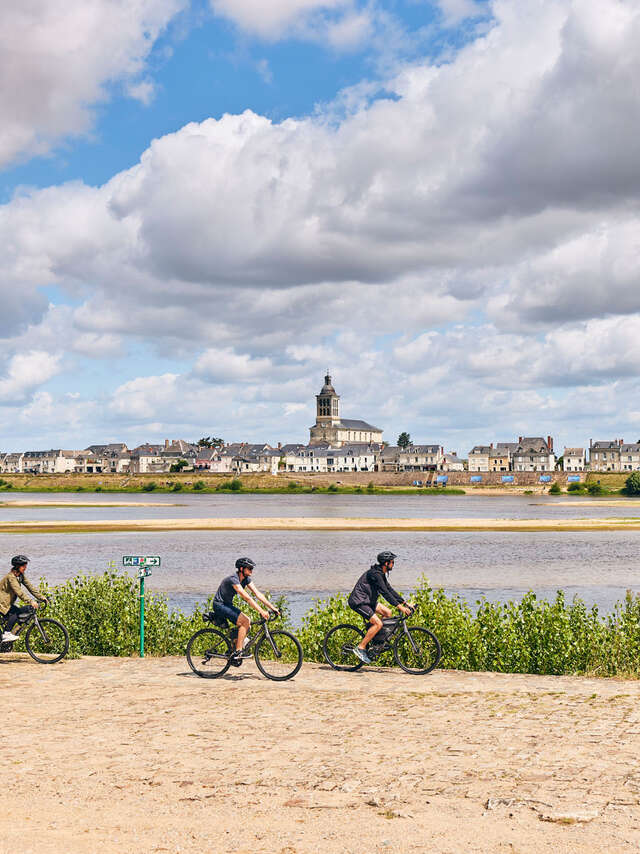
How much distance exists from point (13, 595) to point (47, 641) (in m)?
1.23

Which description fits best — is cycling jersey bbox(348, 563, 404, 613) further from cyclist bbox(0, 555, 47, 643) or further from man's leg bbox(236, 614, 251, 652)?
cyclist bbox(0, 555, 47, 643)

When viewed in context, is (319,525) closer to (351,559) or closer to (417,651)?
(351,559)

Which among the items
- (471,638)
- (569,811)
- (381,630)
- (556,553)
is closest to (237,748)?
(569,811)

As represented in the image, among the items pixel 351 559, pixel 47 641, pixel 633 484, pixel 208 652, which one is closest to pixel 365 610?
pixel 208 652

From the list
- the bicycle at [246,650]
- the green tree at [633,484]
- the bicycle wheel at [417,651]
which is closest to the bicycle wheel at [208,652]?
the bicycle at [246,650]

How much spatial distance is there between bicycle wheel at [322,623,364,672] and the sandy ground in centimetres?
98

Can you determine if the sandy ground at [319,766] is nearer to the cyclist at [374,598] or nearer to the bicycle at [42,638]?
the cyclist at [374,598]

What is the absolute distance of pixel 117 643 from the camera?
18953 millimetres

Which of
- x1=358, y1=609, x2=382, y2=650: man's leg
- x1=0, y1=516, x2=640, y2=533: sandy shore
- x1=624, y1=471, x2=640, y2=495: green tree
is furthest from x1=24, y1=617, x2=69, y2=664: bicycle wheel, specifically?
x1=624, y1=471, x2=640, y2=495: green tree

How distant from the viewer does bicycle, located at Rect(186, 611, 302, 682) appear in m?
15.0

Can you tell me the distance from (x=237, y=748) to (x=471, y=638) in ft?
27.1

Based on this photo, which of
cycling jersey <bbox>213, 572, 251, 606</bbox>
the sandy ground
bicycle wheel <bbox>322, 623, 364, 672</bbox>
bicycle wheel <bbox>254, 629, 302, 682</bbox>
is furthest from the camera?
bicycle wheel <bbox>322, 623, 364, 672</bbox>

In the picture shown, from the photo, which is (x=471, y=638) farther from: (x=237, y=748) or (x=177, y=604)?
(x=177, y=604)

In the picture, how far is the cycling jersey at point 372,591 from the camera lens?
15.0 meters
